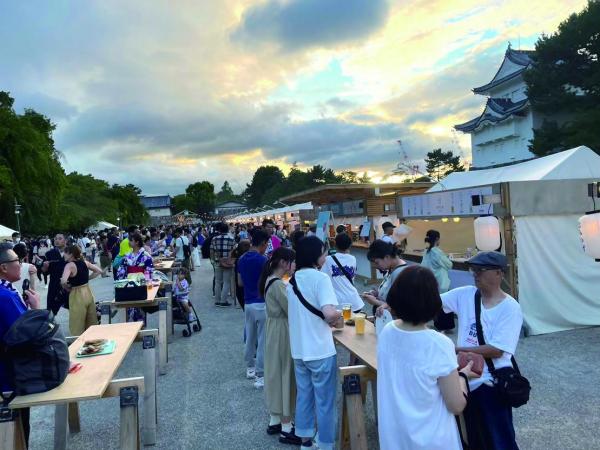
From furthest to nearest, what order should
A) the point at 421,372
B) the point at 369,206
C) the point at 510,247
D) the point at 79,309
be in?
the point at 369,206 → the point at 510,247 → the point at 79,309 → the point at 421,372

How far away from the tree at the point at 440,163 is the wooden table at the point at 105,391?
4302 cm

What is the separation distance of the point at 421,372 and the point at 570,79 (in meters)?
22.3

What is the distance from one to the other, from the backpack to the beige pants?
327cm

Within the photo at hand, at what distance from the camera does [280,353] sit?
3.41 meters

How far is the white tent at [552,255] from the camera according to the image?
6234 mm

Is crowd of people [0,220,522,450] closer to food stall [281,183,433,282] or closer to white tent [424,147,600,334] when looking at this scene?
white tent [424,147,600,334]

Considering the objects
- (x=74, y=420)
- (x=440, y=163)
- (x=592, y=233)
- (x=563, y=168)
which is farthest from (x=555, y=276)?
(x=440, y=163)

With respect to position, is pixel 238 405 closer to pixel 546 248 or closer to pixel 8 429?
A: pixel 8 429

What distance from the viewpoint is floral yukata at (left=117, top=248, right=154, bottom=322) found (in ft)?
21.6

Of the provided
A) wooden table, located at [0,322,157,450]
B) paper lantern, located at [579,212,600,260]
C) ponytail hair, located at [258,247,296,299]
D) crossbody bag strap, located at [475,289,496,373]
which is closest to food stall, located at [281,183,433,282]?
paper lantern, located at [579,212,600,260]

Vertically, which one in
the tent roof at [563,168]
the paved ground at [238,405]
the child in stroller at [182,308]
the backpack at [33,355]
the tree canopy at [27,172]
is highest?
the tree canopy at [27,172]

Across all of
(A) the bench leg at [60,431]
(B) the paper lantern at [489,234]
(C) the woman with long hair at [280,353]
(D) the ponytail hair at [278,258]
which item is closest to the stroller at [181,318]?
(A) the bench leg at [60,431]

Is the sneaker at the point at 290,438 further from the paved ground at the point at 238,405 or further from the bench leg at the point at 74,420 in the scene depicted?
the bench leg at the point at 74,420

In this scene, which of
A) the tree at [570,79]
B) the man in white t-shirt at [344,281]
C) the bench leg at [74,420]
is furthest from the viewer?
the tree at [570,79]
